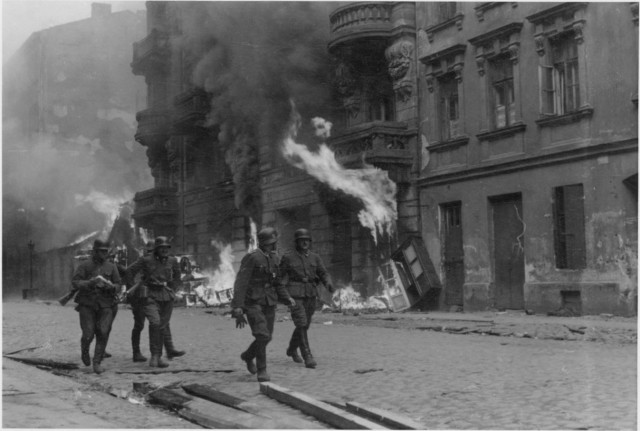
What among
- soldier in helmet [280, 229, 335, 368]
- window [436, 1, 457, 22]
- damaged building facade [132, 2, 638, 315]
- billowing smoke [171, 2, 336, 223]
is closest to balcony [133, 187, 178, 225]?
damaged building facade [132, 2, 638, 315]

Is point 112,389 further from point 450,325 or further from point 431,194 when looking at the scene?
point 431,194

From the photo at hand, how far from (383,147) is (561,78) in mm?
5664

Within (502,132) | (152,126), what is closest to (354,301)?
(502,132)

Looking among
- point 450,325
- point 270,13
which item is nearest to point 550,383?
point 450,325

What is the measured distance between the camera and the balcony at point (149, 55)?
93.7 ft

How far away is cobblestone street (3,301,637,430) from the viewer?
7449mm

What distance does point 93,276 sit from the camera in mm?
11141

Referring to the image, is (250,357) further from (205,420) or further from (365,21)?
(365,21)

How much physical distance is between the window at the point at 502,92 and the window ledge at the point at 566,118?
1313 mm

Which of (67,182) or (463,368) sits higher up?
(67,182)

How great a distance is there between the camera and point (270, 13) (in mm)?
28531

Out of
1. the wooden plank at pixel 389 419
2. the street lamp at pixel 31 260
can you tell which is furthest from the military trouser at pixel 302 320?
the street lamp at pixel 31 260

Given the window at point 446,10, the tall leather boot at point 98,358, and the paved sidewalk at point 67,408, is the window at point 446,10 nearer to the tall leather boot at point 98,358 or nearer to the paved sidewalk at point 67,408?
the tall leather boot at point 98,358

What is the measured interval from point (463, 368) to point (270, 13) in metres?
20.1
